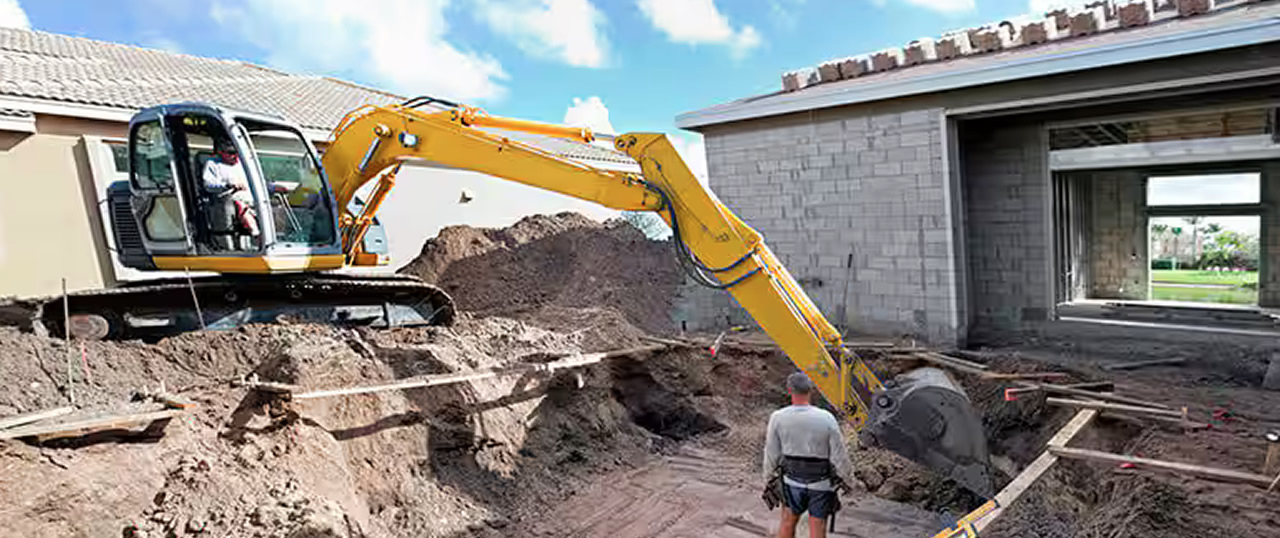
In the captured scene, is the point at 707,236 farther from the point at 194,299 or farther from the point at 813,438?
the point at 194,299

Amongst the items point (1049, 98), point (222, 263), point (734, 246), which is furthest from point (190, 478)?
point (1049, 98)

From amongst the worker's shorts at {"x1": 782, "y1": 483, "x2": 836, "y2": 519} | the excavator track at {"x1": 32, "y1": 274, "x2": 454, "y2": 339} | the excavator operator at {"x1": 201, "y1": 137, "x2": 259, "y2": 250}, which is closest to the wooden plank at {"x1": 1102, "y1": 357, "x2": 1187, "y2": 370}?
the worker's shorts at {"x1": 782, "y1": 483, "x2": 836, "y2": 519}

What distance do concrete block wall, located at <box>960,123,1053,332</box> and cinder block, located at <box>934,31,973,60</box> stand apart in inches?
43.5

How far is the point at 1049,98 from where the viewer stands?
766 centimetres

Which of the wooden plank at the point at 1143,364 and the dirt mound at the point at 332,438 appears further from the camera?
the wooden plank at the point at 1143,364

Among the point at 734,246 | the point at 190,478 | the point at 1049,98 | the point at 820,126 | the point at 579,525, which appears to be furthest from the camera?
the point at 820,126

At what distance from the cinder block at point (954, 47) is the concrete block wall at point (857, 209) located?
1482 mm

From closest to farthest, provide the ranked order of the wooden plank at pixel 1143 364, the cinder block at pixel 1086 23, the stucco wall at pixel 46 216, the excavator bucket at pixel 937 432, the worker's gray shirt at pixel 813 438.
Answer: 1. the worker's gray shirt at pixel 813 438
2. the excavator bucket at pixel 937 432
3. the wooden plank at pixel 1143 364
4. the cinder block at pixel 1086 23
5. the stucco wall at pixel 46 216

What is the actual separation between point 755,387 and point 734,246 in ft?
11.6

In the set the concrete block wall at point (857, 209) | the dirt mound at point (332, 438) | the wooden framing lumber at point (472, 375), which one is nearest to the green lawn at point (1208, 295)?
the concrete block wall at point (857, 209)

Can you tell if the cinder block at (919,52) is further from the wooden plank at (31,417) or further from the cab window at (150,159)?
the wooden plank at (31,417)

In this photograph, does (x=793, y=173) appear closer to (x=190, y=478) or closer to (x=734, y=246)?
(x=734, y=246)

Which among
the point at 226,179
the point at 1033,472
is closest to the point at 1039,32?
the point at 1033,472

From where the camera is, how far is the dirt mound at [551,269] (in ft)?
37.8
